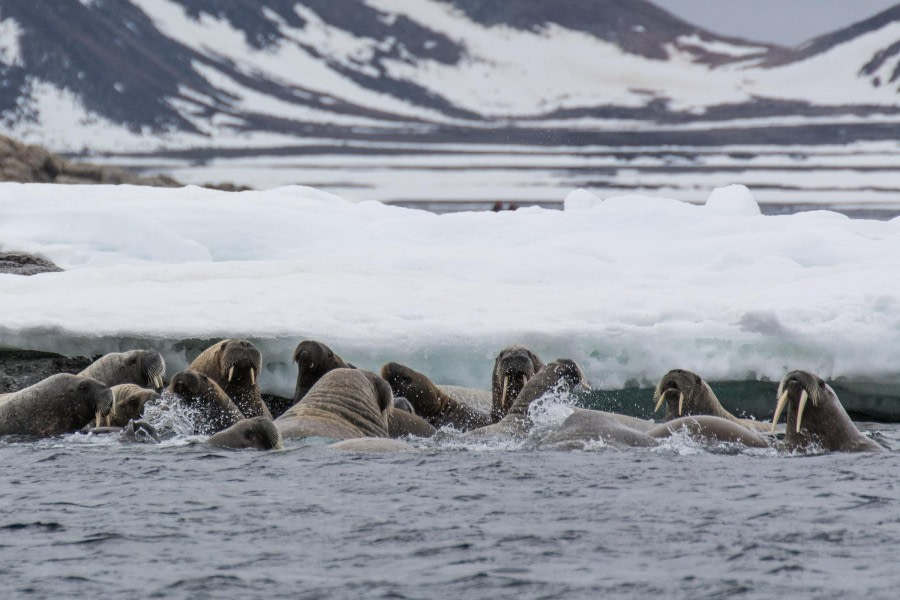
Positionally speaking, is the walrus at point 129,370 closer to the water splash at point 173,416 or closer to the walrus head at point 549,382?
the water splash at point 173,416

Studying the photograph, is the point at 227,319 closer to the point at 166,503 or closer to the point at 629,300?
the point at 629,300

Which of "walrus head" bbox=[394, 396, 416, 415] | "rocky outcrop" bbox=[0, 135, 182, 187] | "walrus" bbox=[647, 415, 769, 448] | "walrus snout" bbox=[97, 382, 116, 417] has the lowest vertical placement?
"walrus snout" bbox=[97, 382, 116, 417]

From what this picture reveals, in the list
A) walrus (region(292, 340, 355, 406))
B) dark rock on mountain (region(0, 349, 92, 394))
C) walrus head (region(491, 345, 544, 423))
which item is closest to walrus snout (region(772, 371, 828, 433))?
walrus head (region(491, 345, 544, 423))

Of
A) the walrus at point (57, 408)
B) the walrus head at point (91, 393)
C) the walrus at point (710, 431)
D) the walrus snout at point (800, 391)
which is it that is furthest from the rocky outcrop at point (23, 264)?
the walrus snout at point (800, 391)

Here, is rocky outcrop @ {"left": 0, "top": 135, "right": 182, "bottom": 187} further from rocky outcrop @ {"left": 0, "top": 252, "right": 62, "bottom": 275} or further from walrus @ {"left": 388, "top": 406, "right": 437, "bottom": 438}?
walrus @ {"left": 388, "top": 406, "right": 437, "bottom": 438}

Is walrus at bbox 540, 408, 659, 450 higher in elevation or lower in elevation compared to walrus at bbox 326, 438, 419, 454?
higher

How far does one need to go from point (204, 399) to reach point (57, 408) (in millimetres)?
1135

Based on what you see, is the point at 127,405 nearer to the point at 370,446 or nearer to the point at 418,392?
the point at 418,392

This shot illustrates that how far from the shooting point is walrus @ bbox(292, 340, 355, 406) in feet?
38.0

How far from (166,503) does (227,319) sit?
592 cm

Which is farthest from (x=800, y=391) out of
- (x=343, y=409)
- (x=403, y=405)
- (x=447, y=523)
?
(x=403, y=405)

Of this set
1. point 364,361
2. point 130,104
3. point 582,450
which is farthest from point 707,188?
point 582,450

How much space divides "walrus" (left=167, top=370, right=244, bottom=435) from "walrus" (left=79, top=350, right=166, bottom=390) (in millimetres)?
1682

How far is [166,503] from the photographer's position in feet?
23.4
